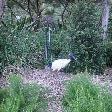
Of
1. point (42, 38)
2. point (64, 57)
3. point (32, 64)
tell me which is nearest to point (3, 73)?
point (32, 64)

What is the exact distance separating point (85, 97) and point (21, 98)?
945 mm

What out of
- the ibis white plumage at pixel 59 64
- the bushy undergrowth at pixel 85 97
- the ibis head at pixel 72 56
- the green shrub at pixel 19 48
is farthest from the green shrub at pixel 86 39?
the bushy undergrowth at pixel 85 97

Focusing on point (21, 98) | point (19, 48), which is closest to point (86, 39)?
point (19, 48)

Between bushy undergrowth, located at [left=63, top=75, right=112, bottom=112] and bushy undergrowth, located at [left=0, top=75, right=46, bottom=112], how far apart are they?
42cm

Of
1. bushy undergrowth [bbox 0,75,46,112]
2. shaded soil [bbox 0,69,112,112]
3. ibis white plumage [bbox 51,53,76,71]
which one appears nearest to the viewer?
bushy undergrowth [bbox 0,75,46,112]

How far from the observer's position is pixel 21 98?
5.90 meters

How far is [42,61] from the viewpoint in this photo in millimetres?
9438

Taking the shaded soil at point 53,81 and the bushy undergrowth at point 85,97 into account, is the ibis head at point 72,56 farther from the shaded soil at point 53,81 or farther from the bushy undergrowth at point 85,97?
Result: the bushy undergrowth at point 85,97

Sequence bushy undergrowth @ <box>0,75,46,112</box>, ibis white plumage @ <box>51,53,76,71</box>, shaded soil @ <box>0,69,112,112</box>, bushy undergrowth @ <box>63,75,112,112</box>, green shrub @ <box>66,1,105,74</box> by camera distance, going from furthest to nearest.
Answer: green shrub @ <box>66,1,105,74</box>, ibis white plumage @ <box>51,53,76,71</box>, shaded soil @ <box>0,69,112,112</box>, bushy undergrowth @ <box>0,75,46,112</box>, bushy undergrowth @ <box>63,75,112,112</box>

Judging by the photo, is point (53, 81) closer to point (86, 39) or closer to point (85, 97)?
point (86, 39)

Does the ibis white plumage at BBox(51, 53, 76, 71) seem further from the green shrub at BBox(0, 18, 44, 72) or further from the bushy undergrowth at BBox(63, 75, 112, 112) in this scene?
the bushy undergrowth at BBox(63, 75, 112, 112)

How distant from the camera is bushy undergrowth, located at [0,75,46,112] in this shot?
218 inches

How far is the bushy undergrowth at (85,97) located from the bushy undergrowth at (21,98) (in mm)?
419

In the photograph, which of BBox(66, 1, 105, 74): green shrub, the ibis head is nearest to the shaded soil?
BBox(66, 1, 105, 74): green shrub
